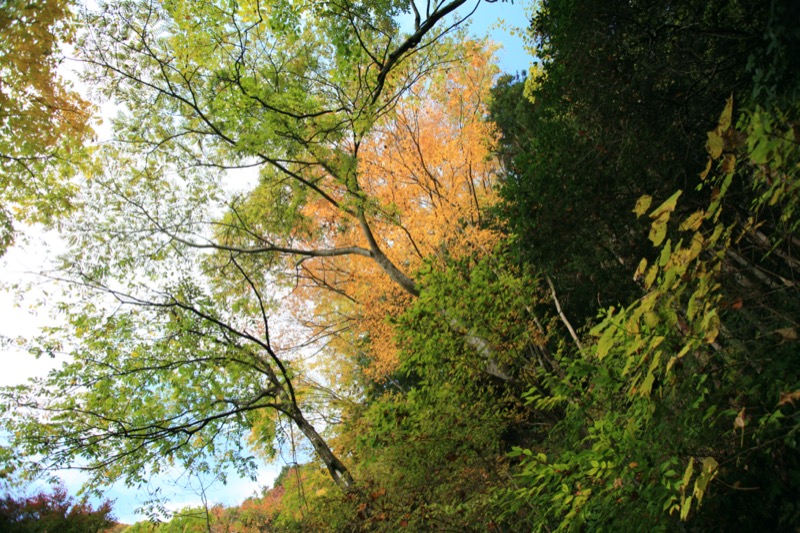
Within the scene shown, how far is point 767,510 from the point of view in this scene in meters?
2.80

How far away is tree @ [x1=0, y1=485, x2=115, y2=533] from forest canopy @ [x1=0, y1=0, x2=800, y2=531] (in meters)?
0.89

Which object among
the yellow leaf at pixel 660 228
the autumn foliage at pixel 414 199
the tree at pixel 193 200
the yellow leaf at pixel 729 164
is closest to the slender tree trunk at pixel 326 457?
the tree at pixel 193 200

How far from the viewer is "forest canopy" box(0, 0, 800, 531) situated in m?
2.52

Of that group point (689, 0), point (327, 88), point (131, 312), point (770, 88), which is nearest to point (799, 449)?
point (770, 88)

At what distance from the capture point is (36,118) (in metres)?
4.43

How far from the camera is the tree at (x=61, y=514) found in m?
7.14

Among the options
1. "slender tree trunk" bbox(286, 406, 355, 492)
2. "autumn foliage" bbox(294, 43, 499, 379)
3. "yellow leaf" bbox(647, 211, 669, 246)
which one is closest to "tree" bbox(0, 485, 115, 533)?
"slender tree trunk" bbox(286, 406, 355, 492)

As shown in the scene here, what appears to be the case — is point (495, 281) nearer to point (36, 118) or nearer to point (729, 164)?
point (729, 164)

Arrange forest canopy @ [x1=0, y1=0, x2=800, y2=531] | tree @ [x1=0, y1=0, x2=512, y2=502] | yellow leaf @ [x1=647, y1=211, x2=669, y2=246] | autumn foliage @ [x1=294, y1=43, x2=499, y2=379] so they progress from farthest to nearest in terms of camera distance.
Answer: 1. autumn foliage @ [x1=294, y1=43, x2=499, y2=379]
2. tree @ [x1=0, y1=0, x2=512, y2=502]
3. forest canopy @ [x1=0, y1=0, x2=800, y2=531]
4. yellow leaf @ [x1=647, y1=211, x2=669, y2=246]

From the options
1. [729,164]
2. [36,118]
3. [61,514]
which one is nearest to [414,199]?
[36,118]

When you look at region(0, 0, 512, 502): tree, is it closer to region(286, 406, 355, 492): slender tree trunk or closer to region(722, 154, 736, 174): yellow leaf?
region(286, 406, 355, 492): slender tree trunk

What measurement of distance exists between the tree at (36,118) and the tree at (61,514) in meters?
4.51

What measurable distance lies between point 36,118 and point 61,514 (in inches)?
268

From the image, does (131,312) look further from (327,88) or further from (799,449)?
(799,449)
